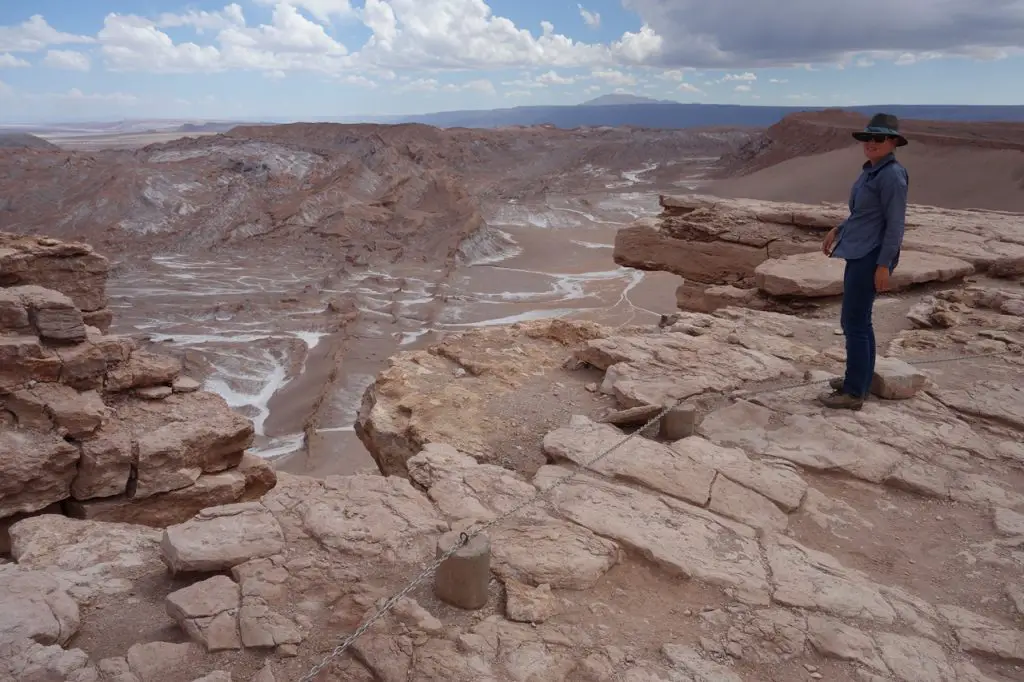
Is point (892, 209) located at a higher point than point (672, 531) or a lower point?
higher

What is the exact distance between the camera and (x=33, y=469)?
4.59 meters

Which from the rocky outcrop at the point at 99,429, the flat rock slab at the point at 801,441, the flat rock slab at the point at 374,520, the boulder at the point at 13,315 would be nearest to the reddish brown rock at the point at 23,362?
the rocky outcrop at the point at 99,429

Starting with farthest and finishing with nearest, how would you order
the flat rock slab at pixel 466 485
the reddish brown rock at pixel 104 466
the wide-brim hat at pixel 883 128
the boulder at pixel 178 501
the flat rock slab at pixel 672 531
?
→ the boulder at pixel 178 501 → the reddish brown rock at pixel 104 466 → the wide-brim hat at pixel 883 128 → the flat rock slab at pixel 466 485 → the flat rock slab at pixel 672 531

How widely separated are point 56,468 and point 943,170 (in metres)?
31.5

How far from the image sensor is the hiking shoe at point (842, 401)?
378 centimetres

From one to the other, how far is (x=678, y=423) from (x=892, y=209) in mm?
1483

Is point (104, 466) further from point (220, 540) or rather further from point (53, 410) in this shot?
point (220, 540)

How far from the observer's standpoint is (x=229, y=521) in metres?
2.63

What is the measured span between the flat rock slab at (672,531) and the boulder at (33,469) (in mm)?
3531

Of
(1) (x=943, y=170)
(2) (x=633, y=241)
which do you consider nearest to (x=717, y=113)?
(1) (x=943, y=170)

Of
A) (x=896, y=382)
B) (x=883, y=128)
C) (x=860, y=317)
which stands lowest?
(x=896, y=382)

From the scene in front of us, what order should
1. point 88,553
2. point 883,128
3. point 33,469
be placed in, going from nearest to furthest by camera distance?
point 88,553 < point 883,128 < point 33,469

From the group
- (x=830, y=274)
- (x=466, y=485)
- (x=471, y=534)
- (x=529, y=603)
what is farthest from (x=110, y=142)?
(x=529, y=603)

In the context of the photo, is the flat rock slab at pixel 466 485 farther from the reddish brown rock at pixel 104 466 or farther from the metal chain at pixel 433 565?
the reddish brown rock at pixel 104 466
